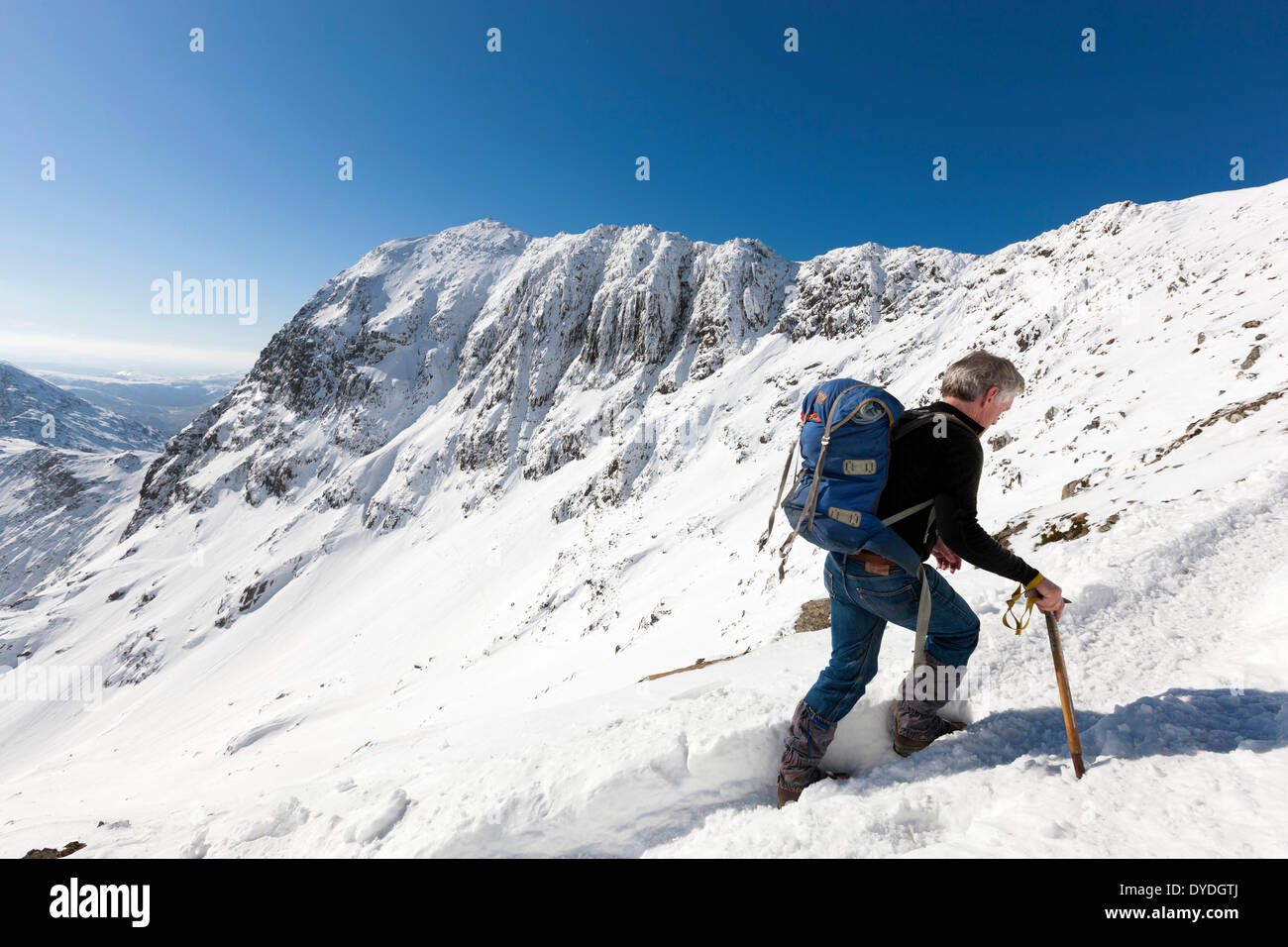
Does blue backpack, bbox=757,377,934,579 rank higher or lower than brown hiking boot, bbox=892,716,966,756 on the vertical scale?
higher

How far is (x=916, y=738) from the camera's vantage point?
3645 millimetres

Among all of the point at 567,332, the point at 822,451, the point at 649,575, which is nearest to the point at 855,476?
the point at 822,451

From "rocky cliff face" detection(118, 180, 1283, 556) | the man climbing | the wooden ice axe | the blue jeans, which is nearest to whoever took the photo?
the wooden ice axe

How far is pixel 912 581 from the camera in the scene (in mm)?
3287

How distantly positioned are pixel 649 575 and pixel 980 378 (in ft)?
108

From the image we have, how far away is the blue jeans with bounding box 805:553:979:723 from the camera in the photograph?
332 centimetres

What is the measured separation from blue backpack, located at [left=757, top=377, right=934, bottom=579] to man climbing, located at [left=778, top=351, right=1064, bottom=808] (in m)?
0.11

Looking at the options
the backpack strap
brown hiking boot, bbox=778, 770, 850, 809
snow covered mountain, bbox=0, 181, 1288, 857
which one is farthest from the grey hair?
brown hiking boot, bbox=778, 770, 850, 809

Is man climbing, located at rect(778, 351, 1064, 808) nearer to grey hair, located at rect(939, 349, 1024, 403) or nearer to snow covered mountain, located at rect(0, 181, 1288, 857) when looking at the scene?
grey hair, located at rect(939, 349, 1024, 403)

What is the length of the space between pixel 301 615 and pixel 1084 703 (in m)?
86.9

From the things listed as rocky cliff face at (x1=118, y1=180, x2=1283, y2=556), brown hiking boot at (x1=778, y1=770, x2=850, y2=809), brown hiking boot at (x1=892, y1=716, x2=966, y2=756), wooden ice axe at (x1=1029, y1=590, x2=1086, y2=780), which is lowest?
A: brown hiking boot at (x1=778, y1=770, x2=850, y2=809)

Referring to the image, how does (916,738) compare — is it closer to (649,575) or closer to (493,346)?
(649,575)

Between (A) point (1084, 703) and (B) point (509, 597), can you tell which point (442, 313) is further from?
(A) point (1084, 703)

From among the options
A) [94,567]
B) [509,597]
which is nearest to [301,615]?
[509,597]
